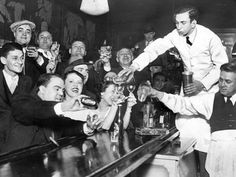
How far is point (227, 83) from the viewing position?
8.25 feet

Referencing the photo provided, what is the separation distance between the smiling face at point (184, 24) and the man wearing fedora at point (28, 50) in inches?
56.5

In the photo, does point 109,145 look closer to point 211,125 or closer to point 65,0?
point 211,125

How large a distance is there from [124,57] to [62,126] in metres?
1.70

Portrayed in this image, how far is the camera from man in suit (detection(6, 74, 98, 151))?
2.07 m

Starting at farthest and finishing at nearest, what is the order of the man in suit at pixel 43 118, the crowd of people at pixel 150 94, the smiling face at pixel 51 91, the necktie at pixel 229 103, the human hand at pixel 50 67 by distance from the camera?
the human hand at pixel 50 67, the necktie at pixel 229 103, the smiling face at pixel 51 91, the crowd of people at pixel 150 94, the man in suit at pixel 43 118

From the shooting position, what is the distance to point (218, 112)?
103 inches

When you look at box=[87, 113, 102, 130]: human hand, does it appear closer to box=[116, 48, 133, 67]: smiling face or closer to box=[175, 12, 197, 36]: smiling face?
box=[175, 12, 197, 36]: smiling face

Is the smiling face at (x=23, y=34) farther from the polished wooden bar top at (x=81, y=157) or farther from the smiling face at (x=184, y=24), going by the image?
the smiling face at (x=184, y=24)

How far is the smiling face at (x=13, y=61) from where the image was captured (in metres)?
2.76

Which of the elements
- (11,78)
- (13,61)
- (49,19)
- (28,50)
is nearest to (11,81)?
(11,78)

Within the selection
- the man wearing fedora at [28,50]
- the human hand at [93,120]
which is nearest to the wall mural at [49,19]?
the man wearing fedora at [28,50]

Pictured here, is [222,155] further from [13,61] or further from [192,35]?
[13,61]

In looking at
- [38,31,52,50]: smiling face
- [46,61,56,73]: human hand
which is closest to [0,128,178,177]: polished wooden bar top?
[46,61,56,73]: human hand

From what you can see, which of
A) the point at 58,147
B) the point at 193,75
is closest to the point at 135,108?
the point at 193,75
